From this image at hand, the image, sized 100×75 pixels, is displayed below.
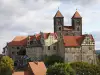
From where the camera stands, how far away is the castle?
116 meters

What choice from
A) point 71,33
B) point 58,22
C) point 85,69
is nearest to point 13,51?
point 58,22

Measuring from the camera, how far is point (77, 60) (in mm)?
115500

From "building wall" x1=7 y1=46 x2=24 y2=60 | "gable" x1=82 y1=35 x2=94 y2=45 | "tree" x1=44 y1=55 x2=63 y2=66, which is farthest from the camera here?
"building wall" x1=7 y1=46 x2=24 y2=60

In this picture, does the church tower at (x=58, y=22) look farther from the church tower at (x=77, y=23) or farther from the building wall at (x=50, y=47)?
the building wall at (x=50, y=47)

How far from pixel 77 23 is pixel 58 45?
16189mm

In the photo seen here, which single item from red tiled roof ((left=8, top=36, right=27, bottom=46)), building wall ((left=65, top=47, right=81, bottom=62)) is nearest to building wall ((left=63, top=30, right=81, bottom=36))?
red tiled roof ((left=8, top=36, right=27, bottom=46))

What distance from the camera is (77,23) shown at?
135 metres

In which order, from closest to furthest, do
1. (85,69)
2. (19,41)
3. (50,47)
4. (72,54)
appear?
(85,69), (72,54), (50,47), (19,41)

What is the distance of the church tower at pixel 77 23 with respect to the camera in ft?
436

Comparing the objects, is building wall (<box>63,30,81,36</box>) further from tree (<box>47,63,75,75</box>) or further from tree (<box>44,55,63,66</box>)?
tree (<box>47,63,75,75</box>)

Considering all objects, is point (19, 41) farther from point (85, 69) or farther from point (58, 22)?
point (85, 69)

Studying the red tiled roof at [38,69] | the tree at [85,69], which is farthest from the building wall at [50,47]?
the red tiled roof at [38,69]

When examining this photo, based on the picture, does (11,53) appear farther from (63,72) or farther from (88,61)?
(63,72)

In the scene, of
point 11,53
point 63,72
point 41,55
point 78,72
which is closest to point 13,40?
point 11,53
